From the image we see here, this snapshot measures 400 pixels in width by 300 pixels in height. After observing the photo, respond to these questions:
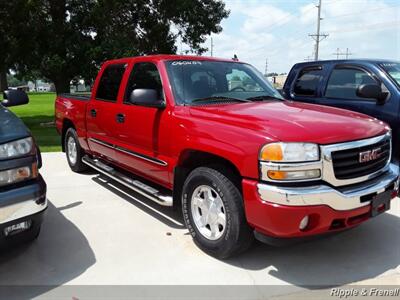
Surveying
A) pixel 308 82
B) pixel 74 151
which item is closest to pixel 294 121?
pixel 308 82

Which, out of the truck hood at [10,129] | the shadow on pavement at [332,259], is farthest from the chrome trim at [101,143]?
the shadow on pavement at [332,259]

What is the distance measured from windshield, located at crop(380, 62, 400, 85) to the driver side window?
10.9ft

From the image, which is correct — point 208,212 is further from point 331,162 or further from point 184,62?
point 184,62

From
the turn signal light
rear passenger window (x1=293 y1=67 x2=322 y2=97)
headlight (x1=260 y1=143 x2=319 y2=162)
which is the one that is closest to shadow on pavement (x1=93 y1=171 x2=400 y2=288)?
headlight (x1=260 y1=143 x2=319 y2=162)

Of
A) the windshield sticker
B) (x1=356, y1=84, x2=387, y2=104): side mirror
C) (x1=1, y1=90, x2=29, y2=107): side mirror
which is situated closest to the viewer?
(x1=1, y1=90, x2=29, y2=107): side mirror

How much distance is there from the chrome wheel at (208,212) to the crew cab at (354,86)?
9.63 ft

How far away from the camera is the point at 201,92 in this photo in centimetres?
446

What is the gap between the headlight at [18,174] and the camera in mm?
3291

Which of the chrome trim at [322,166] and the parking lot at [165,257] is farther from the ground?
the chrome trim at [322,166]

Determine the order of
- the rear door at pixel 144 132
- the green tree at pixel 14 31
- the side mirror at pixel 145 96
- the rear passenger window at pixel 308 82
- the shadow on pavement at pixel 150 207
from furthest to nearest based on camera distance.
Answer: the green tree at pixel 14 31 → the rear passenger window at pixel 308 82 → the shadow on pavement at pixel 150 207 → the rear door at pixel 144 132 → the side mirror at pixel 145 96

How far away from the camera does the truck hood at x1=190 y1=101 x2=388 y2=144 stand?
3271mm

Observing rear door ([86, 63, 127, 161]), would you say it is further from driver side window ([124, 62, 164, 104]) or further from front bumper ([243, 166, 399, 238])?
front bumper ([243, 166, 399, 238])

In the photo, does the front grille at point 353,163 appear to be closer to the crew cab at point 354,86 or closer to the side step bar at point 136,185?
the side step bar at point 136,185

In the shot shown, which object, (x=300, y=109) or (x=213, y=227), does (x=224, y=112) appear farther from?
(x=213, y=227)
